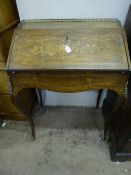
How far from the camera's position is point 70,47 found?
1306 millimetres

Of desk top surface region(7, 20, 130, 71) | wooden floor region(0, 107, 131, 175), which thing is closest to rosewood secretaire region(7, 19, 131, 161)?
desk top surface region(7, 20, 130, 71)

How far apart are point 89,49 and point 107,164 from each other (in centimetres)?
97

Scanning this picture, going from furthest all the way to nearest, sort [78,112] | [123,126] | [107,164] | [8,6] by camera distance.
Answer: [78,112] < [107,164] < [123,126] < [8,6]

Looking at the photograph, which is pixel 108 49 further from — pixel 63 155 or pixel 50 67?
pixel 63 155

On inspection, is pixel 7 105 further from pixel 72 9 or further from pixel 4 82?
pixel 72 9

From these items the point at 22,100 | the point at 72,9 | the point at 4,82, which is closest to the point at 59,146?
the point at 22,100

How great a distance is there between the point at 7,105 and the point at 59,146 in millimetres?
581

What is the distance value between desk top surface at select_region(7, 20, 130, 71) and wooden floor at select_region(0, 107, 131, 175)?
0.87 meters

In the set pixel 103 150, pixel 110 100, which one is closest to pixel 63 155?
pixel 103 150

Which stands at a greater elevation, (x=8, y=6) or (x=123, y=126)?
(x=8, y=6)

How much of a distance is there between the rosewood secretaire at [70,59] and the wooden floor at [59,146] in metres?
0.57

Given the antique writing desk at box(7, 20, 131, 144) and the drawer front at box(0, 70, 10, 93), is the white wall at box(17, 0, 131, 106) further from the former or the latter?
the drawer front at box(0, 70, 10, 93)

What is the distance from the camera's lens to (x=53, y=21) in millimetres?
1525

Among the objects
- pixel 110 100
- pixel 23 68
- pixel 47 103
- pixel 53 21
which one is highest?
pixel 53 21
